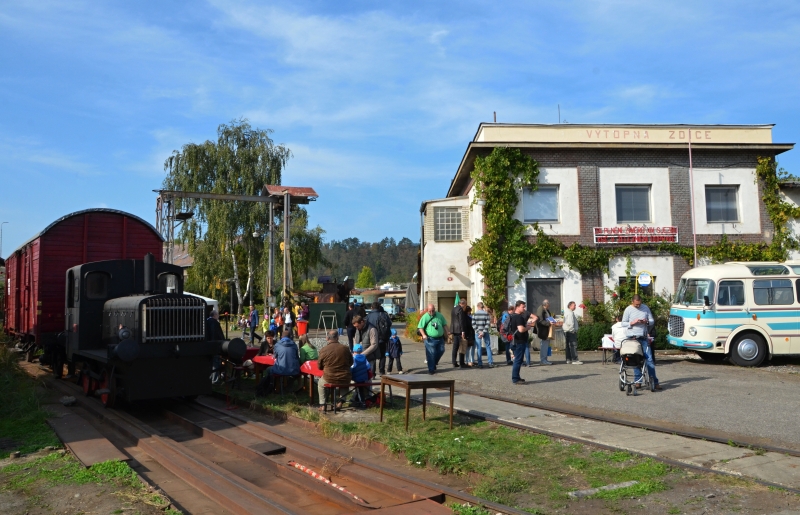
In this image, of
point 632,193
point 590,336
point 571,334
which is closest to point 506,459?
point 571,334

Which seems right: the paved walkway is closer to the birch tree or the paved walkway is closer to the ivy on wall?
the ivy on wall

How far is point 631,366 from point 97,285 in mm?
10548

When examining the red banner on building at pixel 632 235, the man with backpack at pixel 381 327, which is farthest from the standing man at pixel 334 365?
the red banner on building at pixel 632 235

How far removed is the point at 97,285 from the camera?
12.9 meters

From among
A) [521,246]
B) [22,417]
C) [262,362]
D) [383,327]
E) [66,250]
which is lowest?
[22,417]

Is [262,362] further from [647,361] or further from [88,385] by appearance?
[647,361]

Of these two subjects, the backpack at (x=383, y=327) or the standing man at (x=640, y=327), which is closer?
the standing man at (x=640, y=327)

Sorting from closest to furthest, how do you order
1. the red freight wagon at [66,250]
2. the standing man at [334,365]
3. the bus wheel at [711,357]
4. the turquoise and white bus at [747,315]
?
the standing man at [334,365]
the red freight wagon at [66,250]
the turquoise and white bus at [747,315]
the bus wheel at [711,357]

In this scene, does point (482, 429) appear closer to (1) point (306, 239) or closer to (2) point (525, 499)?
(2) point (525, 499)

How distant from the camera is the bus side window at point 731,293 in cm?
1728

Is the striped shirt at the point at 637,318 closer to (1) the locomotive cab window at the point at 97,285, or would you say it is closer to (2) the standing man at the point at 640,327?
(2) the standing man at the point at 640,327

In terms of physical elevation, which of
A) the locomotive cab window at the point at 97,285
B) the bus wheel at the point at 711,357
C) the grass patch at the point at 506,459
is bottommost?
the grass patch at the point at 506,459

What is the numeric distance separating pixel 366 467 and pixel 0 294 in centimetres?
2921

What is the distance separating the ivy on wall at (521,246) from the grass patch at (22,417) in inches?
565
